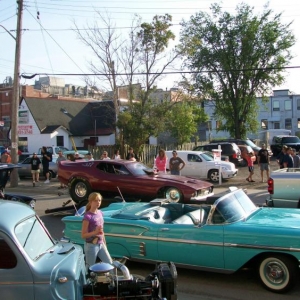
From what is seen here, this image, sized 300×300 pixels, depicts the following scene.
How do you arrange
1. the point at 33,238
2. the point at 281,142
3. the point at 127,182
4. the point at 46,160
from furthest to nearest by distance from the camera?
the point at 281,142, the point at 46,160, the point at 127,182, the point at 33,238

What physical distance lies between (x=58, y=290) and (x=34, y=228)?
2.71 ft

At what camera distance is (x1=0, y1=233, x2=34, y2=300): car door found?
11.4 feet

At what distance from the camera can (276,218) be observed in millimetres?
6148

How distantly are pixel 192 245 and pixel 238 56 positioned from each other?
33129 millimetres

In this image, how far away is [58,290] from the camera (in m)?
3.48

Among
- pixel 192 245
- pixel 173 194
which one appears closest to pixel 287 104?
pixel 173 194

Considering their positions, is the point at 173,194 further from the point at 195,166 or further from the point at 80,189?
the point at 195,166

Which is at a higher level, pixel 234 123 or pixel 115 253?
pixel 234 123

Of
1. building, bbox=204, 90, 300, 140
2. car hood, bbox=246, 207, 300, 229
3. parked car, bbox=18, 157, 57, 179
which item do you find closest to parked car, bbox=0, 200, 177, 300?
car hood, bbox=246, 207, 300, 229

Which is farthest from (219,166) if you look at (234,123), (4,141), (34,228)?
(4,141)

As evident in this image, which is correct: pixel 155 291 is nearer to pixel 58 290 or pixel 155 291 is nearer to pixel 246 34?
pixel 58 290

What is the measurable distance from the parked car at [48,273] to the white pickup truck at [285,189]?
596cm

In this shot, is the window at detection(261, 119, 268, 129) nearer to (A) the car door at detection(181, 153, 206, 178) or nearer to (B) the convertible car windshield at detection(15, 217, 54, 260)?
(A) the car door at detection(181, 153, 206, 178)

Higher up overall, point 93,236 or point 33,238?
point 33,238
